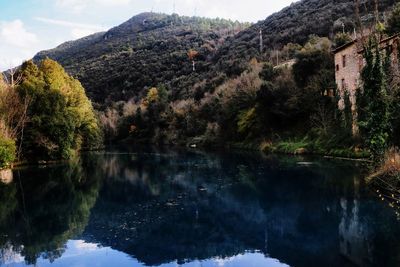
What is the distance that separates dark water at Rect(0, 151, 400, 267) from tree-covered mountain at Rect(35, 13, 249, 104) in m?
62.4

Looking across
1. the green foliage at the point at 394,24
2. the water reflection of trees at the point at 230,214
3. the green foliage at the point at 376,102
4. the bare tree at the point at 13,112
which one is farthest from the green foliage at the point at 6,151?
the green foliage at the point at 394,24

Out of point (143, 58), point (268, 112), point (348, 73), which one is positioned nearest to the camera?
point (348, 73)

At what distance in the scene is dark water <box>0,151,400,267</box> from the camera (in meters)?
14.0

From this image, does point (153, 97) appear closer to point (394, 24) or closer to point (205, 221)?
point (394, 24)

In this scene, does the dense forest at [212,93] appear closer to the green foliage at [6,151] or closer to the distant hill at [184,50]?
the green foliage at [6,151]

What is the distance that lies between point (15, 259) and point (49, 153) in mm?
32120

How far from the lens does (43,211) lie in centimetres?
2250

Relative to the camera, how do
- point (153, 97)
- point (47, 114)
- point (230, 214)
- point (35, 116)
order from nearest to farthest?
point (230, 214) < point (35, 116) < point (47, 114) < point (153, 97)

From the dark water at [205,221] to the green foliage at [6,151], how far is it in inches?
246

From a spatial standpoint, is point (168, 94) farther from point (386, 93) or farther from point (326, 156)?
point (386, 93)

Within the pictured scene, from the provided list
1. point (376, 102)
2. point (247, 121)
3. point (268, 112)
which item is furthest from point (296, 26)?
point (376, 102)

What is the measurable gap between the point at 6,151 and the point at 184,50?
296 ft

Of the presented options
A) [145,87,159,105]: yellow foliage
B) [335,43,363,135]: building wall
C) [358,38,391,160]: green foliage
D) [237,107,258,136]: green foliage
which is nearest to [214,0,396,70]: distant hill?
[145,87,159,105]: yellow foliage

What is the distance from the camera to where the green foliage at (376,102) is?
70.7 feet
